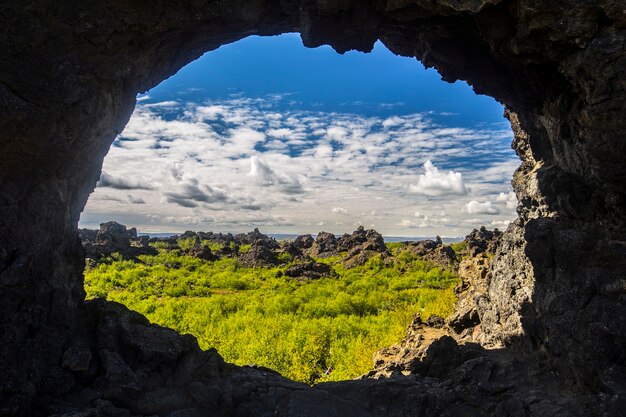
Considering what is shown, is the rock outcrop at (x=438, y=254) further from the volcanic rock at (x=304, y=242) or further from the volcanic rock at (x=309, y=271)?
the volcanic rock at (x=304, y=242)

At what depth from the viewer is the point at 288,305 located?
37.5 m

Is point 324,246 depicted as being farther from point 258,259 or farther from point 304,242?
point 258,259

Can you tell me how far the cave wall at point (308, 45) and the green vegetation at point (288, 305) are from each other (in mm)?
12570

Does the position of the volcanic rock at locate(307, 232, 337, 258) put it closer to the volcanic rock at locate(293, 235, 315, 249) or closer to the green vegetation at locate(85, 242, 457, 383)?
the volcanic rock at locate(293, 235, 315, 249)

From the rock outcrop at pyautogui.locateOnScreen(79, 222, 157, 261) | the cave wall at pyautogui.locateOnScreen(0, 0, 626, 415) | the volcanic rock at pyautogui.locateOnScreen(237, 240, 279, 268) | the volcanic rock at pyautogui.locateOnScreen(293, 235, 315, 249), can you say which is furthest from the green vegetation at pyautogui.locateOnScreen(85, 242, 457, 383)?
the volcanic rock at pyautogui.locateOnScreen(293, 235, 315, 249)

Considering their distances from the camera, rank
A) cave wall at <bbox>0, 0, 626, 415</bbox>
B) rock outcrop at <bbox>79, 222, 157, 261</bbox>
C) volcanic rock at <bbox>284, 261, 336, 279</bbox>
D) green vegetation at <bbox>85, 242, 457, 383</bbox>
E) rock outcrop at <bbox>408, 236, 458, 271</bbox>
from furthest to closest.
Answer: rock outcrop at <bbox>79, 222, 157, 261</bbox> → rock outcrop at <bbox>408, 236, 458, 271</bbox> → volcanic rock at <bbox>284, 261, 336, 279</bbox> → green vegetation at <bbox>85, 242, 457, 383</bbox> → cave wall at <bbox>0, 0, 626, 415</bbox>

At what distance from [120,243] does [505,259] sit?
79977 mm

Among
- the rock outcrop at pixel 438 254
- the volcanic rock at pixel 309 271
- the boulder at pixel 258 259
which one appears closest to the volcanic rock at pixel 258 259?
the boulder at pixel 258 259

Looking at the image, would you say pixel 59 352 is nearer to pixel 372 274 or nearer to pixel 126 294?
pixel 126 294

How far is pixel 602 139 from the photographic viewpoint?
32.2 feet

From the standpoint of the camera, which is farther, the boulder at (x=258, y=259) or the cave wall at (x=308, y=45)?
the boulder at (x=258, y=259)

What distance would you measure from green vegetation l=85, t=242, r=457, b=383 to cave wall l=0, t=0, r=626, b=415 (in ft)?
41.2

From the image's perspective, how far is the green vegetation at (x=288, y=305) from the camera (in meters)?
23.6

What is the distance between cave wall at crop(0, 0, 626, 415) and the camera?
859cm
